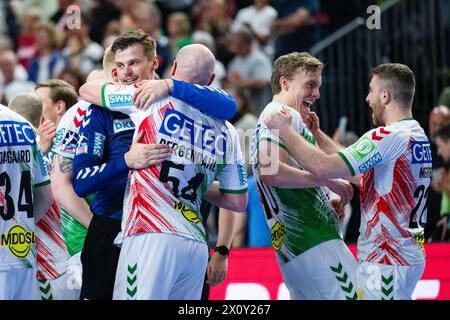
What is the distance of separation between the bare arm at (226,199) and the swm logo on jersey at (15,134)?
1.34m

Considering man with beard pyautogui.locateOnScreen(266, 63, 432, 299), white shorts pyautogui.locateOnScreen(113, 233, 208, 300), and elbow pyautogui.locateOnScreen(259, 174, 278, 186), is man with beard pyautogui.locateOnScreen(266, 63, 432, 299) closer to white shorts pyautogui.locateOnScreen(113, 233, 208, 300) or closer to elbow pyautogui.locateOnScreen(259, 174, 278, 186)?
elbow pyautogui.locateOnScreen(259, 174, 278, 186)

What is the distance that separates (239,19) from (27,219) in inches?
331

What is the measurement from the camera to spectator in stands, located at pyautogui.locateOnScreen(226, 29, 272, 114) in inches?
535

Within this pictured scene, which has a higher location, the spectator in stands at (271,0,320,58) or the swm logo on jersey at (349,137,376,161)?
the spectator in stands at (271,0,320,58)

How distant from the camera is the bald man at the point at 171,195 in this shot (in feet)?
21.0

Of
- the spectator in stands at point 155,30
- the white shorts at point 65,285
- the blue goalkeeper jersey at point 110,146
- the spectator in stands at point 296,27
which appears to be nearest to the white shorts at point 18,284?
the blue goalkeeper jersey at point 110,146

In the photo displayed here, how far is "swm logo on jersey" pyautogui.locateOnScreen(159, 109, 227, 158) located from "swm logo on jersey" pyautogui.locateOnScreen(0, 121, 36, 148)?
909 mm

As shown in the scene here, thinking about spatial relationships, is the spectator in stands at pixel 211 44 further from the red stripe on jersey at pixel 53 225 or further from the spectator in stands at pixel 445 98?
the red stripe on jersey at pixel 53 225

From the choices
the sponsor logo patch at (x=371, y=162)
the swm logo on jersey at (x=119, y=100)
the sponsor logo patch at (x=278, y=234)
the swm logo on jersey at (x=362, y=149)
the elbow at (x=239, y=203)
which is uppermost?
the swm logo on jersey at (x=119, y=100)

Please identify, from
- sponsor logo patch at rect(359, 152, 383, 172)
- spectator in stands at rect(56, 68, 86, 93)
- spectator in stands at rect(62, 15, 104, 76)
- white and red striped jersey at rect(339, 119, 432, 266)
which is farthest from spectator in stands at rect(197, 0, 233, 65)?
sponsor logo patch at rect(359, 152, 383, 172)

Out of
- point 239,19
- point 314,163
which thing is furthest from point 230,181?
point 239,19

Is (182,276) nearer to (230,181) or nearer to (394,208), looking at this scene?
(230,181)

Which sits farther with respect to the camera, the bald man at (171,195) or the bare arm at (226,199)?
the bare arm at (226,199)
